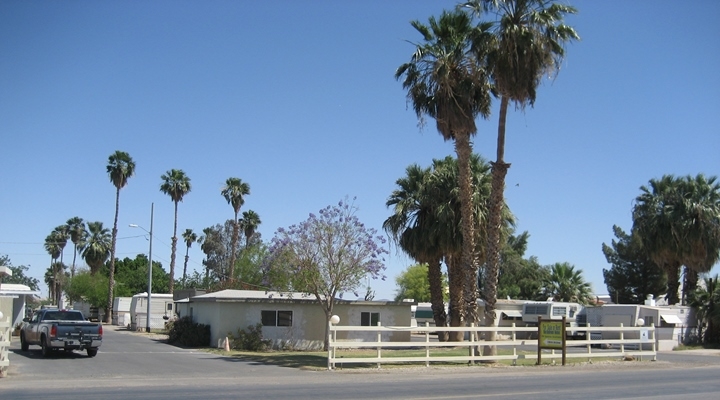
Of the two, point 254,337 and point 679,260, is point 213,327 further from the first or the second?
point 679,260

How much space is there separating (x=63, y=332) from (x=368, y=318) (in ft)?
52.1

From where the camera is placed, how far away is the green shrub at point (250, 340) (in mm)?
32344

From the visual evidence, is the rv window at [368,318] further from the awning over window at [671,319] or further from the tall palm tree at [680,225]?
the tall palm tree at [680,225]

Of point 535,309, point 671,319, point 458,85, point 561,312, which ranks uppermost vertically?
point 458,85

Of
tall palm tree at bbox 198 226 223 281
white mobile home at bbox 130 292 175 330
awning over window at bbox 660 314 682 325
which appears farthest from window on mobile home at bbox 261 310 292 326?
tall palm tree at bbox 198 226 223 281

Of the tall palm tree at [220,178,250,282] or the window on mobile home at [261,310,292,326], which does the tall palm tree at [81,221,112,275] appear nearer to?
the tall palm tree at [220,178,250,282]

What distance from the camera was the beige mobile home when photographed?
109 feet

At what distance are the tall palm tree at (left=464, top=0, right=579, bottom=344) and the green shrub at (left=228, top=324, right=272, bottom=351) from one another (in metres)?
11.4

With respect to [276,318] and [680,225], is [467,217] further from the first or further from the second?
[680,225]

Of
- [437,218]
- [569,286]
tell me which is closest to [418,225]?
[437,218]

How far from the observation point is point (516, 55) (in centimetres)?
2575

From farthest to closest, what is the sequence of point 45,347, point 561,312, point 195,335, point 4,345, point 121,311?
point 121,311, point 561,312, point 195,335, point 45,347, point 4,345

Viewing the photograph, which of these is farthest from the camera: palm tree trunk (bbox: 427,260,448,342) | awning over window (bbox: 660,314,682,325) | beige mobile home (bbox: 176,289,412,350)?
awning over window (bbox: 660,314,682,325)

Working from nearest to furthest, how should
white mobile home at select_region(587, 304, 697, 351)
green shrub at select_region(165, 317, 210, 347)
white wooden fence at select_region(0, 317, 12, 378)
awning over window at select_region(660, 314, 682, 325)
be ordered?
white wooden fence at select_region(0, 317, 12, 378)
green shrub at select_region(165, 317, 210, 347)
white mobile home at select_region(587, 304, 697, 351)
awning over window at select_region(660, 314, 682, 325)
